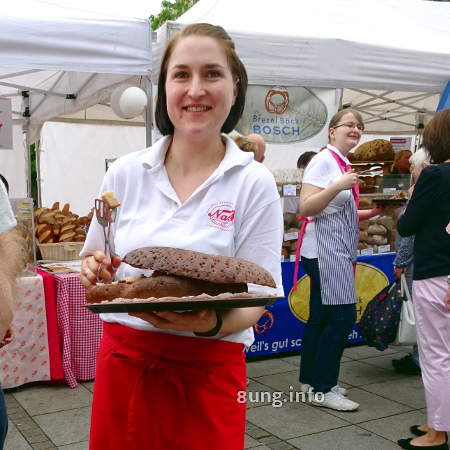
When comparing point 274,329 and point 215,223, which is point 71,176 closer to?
point 274,329

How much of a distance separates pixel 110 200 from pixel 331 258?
8.99 feet

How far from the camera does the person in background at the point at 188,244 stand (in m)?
1.50

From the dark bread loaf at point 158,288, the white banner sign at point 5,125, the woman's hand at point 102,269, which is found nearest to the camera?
the dark bread loaf at point 158,288

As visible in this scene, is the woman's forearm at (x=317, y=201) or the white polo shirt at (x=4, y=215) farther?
the woman's forearm at (x=317, y=201)

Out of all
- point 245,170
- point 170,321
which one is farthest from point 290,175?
point 170,321

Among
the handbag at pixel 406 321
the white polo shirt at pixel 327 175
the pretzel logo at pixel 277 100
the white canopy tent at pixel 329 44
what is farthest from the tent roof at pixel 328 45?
the handbag at pixel 406 321

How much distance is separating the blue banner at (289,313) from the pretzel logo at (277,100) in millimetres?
1352

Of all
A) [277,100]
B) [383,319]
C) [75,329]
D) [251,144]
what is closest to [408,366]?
[383,319]

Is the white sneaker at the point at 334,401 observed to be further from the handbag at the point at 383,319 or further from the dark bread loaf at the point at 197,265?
the dark bread loaf at the point at 197,265

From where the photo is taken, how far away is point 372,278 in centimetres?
543

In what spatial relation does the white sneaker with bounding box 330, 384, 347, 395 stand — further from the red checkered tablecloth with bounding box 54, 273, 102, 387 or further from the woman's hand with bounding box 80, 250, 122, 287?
the woman's hand with bounding box 80, 250, 122, 287

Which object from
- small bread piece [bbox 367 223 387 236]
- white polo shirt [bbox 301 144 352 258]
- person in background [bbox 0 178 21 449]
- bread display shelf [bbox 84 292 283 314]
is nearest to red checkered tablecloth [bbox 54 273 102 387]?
white polo shirt [bbox 301 144 352 258]

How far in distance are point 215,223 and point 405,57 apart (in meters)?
4.29

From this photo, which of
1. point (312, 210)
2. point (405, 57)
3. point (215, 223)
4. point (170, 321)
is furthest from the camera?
point (405, 57)
